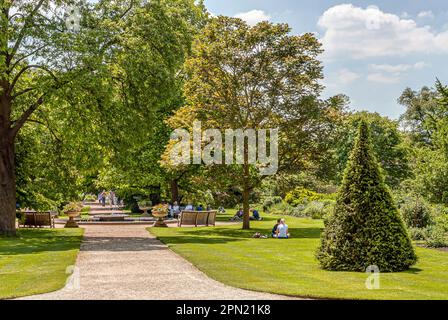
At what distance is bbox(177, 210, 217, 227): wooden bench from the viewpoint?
30.6m

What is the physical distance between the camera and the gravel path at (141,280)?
9781 mm

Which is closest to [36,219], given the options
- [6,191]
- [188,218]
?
[6,191]

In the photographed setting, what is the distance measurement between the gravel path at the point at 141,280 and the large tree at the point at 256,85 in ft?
42.1

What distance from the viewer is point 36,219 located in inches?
1190

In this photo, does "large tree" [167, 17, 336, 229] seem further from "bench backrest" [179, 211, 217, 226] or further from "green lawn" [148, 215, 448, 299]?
"green lawn" [148, 215, 448, 299]

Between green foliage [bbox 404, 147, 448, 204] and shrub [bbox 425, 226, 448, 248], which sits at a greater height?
green foliage [bbox 404, 147, 448, 204]

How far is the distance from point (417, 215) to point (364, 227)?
11875mm

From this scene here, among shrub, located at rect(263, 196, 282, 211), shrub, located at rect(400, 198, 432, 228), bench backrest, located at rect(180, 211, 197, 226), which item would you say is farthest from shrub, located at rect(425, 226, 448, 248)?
shrub, located at rect(263, 196, 282, 211)

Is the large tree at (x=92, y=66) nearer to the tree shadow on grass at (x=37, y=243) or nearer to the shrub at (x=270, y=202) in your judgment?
the tree shadow on grass at (x=37, y=243)

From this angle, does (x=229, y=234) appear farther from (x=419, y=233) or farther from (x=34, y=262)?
(x=34, y=262)

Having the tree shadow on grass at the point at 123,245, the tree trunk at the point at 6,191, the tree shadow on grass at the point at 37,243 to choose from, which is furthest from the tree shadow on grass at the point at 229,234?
the tree trunk at the point at 6,191

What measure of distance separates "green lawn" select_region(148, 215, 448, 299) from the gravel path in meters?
0.43
